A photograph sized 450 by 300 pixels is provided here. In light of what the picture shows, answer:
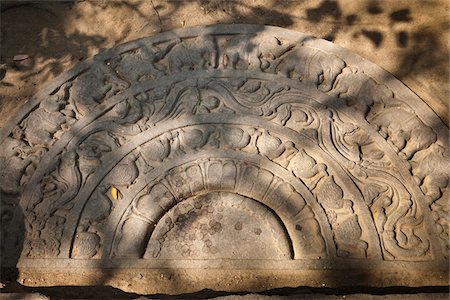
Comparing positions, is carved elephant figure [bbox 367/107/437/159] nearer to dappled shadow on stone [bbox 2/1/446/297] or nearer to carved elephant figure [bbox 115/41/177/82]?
dappled shadow on stone [bbox 2/1/446/297]

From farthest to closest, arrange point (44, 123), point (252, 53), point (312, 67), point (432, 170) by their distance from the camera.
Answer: point (252, 53)
point (312, 67)
point (44, 123)
point (432, 170)

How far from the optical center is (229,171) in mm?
4148

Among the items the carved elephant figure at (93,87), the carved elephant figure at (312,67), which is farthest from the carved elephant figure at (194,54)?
the carved elephant figure at (312,67)

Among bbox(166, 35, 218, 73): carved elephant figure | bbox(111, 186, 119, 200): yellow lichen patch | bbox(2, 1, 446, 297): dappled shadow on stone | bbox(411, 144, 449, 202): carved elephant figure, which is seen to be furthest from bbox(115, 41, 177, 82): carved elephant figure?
bbox(411, 144, 449, 202): carved elephant figure

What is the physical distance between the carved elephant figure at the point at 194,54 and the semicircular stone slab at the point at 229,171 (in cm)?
2

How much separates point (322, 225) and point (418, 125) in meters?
1.55

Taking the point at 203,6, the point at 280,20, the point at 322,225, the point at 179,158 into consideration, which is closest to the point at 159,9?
the point at 203,6

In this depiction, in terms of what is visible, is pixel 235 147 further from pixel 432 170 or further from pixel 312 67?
pixel 432 170

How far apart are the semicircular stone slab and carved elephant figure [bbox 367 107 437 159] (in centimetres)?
1

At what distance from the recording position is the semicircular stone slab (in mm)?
3807

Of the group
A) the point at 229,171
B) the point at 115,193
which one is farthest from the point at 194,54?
the point at 115,193

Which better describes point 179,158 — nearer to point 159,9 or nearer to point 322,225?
point 322,225

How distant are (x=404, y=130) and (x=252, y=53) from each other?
1.94 metres

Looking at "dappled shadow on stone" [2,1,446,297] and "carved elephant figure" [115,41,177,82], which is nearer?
"dappled shadow on stone" [2,1,446,297]
